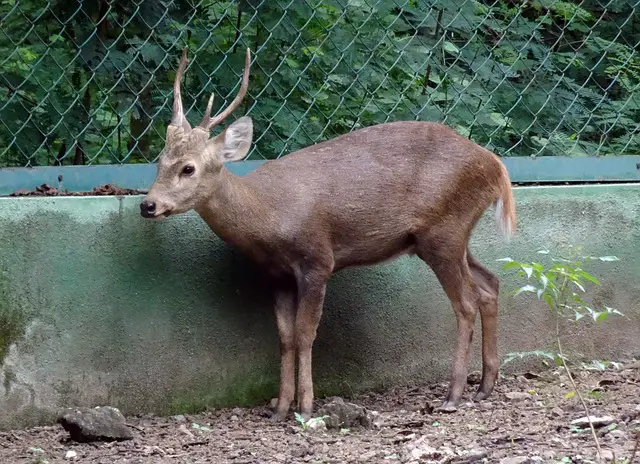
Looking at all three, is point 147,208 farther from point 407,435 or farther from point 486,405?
point 486,405

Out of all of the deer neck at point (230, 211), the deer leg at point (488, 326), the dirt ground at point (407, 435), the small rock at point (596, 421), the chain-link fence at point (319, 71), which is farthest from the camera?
the deer leg at point (488, 326)

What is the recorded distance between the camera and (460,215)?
6227mm

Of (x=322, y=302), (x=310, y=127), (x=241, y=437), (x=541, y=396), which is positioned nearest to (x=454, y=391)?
(x=541, y=396)

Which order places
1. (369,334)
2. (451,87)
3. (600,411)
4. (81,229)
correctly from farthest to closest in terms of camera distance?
(451,87) < (369,334) < (81,229) < (600,411)

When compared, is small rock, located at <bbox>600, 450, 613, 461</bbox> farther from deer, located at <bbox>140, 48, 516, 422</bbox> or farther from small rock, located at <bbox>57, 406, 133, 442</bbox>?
small rock, located at <bbox>57, 406, 133, 442</bbox>

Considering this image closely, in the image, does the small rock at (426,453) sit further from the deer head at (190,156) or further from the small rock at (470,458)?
the deer head at (190,156)

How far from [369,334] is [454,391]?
2.01 feet

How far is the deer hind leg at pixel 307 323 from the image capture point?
5949 mm

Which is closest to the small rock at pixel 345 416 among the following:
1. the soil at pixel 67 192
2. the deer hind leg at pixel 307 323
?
the deer hind leg at pixel 307 323

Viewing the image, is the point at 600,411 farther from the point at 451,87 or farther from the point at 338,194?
the point at 451,87

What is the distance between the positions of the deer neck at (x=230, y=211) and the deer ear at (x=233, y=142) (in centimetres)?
8

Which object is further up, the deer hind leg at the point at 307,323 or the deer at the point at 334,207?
the deer at the point at 334,207

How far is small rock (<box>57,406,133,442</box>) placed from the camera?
5.29m

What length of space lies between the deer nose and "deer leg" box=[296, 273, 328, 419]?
85 centimetres
